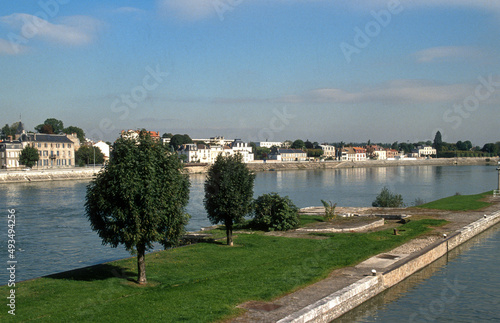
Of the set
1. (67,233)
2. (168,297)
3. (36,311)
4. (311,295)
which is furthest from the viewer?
(67,233)

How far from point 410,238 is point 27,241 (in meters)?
23.9

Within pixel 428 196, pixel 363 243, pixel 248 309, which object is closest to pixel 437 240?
pixel 363 243

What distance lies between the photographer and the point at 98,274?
659 inches

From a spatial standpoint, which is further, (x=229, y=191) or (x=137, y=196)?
(x=229, y=191)

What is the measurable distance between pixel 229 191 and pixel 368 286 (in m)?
8.80

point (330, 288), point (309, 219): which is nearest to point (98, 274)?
point (330, 288)

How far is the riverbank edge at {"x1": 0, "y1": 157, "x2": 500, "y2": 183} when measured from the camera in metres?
85.6

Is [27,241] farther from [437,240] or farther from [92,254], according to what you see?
[437,240]

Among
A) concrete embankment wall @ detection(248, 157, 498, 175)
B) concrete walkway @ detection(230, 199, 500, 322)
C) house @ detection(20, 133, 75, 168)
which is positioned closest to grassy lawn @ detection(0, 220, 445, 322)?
concrete walkway @ detection(230, 199, 500, 322)

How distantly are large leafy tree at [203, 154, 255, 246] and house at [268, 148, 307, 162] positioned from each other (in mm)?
147989

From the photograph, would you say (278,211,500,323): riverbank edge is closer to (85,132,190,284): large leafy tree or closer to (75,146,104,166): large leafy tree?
(85,132,190,284): large leafy tree

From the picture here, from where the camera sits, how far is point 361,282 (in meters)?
15.8

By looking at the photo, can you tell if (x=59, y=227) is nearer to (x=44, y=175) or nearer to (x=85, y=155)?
(x=44, y=175)

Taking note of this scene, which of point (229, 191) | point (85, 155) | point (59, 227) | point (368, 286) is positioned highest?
point (85, 155)
